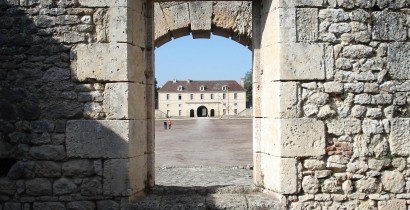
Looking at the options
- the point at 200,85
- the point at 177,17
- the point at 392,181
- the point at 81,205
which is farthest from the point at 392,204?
the point at 200,85

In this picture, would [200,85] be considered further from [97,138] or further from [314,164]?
[314,164]

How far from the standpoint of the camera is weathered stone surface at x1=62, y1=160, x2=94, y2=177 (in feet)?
15.2

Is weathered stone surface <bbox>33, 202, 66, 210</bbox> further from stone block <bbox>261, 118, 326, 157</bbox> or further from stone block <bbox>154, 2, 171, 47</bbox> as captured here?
stone block <bbox>154, 2, 171, 47</bbox>

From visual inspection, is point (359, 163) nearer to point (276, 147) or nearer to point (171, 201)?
point (276, 147)

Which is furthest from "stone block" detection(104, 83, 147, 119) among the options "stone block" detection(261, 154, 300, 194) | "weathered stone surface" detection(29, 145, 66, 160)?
"stone block" detection(261, 154, 300, 194)

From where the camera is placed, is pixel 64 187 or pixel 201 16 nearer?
pixel 64 187

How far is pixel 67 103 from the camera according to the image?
464 centimetres

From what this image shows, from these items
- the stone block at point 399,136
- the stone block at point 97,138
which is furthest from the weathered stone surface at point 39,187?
the stone block at point 399,136

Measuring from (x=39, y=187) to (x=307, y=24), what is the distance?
145 inches

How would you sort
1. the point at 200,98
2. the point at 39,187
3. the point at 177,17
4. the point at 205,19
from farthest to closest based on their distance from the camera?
1. the point at 200,98
2. the point at 177,17
3. the point at 205,19
4. the point at 39,187

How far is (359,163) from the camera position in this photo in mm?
4559

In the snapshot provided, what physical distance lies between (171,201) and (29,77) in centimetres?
225

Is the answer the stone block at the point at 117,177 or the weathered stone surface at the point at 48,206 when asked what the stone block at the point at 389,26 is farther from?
the weathered stone surface at the point at 48,206

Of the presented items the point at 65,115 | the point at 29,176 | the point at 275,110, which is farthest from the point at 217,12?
the point at 29,176
